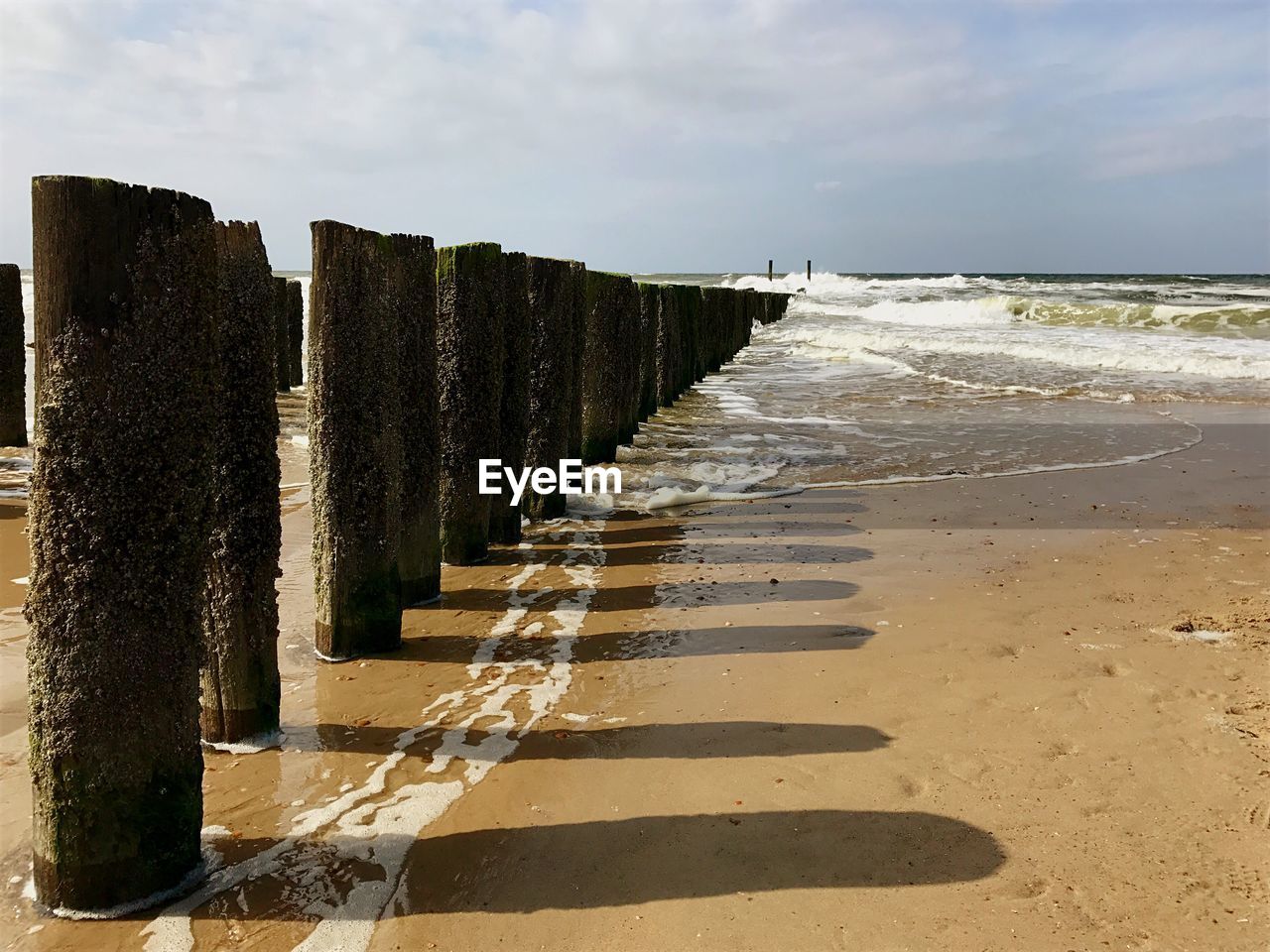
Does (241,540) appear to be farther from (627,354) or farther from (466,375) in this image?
(627,354)

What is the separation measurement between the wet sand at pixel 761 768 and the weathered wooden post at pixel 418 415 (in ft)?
1.08

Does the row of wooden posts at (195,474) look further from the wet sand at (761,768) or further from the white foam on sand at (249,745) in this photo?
the wet sand at (761,768)

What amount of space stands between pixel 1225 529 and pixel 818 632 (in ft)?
12.6

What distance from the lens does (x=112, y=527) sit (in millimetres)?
2842

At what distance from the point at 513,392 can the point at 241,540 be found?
320 centimetres

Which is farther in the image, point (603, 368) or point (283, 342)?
point (283, 342)

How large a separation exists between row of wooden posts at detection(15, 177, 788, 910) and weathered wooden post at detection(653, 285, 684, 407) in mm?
7731

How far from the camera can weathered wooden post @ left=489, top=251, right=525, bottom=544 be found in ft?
22.4

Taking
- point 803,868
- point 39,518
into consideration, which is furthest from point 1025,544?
point 39,518

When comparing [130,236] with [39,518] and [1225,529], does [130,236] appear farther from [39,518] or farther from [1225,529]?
[1225,529]

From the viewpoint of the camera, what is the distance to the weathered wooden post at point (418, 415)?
207 inches

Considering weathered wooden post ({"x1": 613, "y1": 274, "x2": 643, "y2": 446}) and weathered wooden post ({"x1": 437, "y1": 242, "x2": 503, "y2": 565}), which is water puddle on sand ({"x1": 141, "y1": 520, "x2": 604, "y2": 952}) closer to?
weathered wooden post ({"x1": 437, "y1": 242, "x2": 503, "y2": 565})

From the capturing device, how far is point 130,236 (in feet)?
9.25

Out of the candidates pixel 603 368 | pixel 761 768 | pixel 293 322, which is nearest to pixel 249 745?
pixel 761 768
